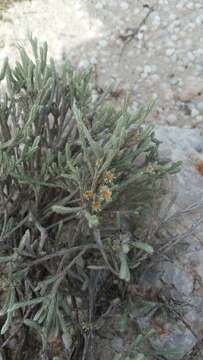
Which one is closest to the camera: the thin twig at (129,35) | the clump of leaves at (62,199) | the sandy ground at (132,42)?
the clump of leaves at (62,199)

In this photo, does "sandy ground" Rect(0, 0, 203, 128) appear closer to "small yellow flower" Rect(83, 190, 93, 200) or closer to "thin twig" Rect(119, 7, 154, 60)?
"thin twig" Rect(119, 7, 154, 60)

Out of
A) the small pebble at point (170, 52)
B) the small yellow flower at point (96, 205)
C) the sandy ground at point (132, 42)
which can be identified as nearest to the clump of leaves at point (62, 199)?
the small yellow flower at point (96, 205)

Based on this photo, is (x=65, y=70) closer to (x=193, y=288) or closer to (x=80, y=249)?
(x=80, y=249)

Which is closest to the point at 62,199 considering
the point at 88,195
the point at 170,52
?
the point at 88,195

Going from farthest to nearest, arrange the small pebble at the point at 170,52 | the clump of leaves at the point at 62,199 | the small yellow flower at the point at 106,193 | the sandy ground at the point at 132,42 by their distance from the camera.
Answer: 1. the small pebble at the point at 170,52
2. the sandy ground at the point at 132,42
3. the clump of leaves at the point at 62,199
4. the small yellow flower at the point at 106,193

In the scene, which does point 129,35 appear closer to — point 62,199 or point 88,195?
point 62,199

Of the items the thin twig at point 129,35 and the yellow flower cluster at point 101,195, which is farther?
the thin twig at point 129,35

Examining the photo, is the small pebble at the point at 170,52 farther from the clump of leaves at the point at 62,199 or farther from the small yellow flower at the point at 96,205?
the small yellow flower at the point at 96,205

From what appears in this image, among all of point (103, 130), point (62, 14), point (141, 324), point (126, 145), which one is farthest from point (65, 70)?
point (62, 14)

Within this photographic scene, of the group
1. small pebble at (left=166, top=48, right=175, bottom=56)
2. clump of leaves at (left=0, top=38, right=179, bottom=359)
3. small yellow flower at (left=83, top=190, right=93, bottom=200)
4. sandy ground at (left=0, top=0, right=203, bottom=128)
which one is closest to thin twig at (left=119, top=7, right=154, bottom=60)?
sandy ground at (left=0, top=0, right=203, bottom=128)
